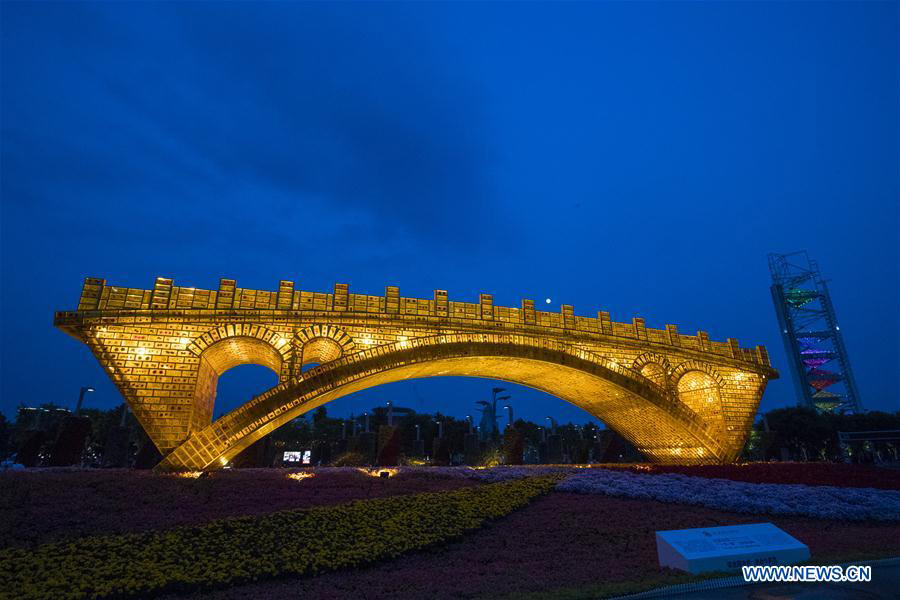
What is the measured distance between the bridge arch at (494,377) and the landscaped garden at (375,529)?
1862 millimetres

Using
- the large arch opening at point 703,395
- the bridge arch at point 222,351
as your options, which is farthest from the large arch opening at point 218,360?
the large arch opening at point 703,395

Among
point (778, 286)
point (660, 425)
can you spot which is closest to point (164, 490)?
point (660, 425)

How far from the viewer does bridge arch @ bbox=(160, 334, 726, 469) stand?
15.4 m

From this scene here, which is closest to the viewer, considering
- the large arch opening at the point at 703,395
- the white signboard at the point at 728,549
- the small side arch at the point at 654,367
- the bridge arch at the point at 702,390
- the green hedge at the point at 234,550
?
the white signboard at the point at 728,549

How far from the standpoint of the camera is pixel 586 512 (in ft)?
36.6

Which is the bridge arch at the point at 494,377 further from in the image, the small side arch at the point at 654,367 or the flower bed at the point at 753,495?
the flower bed at the point at 753,495

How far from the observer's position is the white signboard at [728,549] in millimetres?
6270

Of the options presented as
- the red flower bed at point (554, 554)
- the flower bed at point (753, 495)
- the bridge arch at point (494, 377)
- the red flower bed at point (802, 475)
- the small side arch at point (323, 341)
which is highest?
the small side arch at point (323, 341)

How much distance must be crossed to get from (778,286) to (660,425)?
61889 millimetres

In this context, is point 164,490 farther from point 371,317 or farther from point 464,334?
point 464,334

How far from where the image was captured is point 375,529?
30.4ft

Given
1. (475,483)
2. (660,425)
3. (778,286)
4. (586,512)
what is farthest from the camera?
(778,286)

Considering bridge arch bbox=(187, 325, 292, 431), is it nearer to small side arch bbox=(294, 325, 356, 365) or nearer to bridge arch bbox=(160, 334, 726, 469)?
A: small side arch bbox=(294, 325, 356, 365)

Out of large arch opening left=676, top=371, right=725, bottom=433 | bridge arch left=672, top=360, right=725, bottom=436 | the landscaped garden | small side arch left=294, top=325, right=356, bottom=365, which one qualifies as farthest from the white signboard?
large arch opening left=676, top=371, right=725, bottom=433
